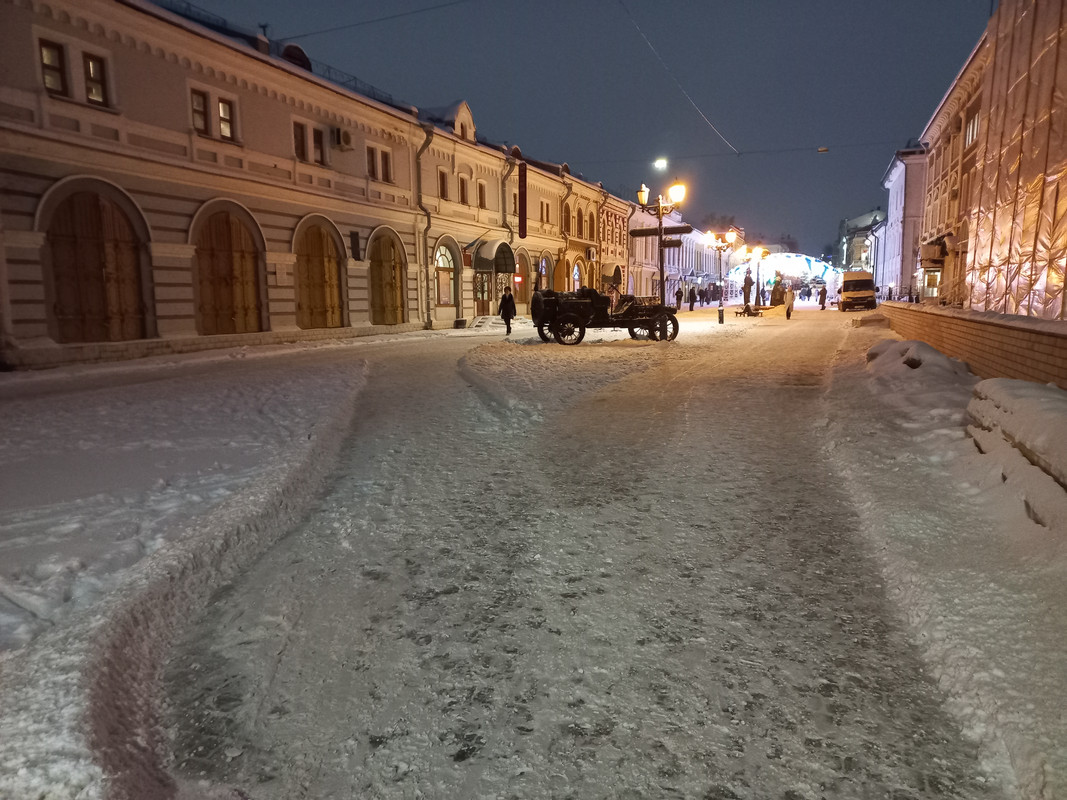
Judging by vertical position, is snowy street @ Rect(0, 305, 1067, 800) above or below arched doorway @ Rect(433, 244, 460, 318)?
below

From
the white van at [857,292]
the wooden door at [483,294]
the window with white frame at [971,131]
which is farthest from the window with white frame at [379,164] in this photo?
the white van at [857,292]

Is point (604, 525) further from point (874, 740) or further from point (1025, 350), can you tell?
point (1025, 350)

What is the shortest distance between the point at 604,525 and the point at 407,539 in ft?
4.36

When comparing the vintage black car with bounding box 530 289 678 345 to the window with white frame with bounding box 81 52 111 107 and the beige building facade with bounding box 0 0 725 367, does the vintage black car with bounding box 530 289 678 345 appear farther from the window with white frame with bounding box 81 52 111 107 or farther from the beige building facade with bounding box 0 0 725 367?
the window with white frame with bounding box 81 52 111 107

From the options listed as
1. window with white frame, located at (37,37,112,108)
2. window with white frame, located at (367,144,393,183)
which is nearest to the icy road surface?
window with white frame, located at (37,37,112,108)

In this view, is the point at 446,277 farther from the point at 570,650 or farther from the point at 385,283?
the point at 570,650

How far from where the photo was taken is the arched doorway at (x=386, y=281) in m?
23.3

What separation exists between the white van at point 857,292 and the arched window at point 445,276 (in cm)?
2604

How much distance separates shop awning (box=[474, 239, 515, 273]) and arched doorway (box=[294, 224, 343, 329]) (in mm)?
8042

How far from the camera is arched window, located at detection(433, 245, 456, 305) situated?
26453 millimetres

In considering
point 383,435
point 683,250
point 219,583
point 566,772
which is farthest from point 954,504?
point 683,250

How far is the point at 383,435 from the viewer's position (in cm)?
725

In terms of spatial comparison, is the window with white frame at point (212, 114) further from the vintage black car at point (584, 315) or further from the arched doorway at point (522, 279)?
the arched doorway at point (522, 279)

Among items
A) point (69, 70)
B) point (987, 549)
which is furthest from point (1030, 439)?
point (69, 70)
